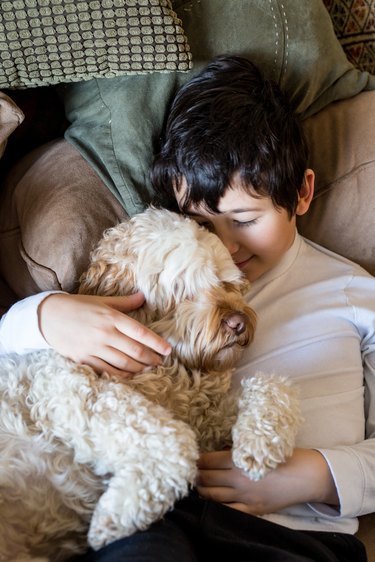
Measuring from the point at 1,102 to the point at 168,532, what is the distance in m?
1.16

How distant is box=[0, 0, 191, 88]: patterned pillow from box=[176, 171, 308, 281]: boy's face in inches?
15.4

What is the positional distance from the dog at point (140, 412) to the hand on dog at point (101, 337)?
31mm

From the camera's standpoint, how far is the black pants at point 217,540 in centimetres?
122

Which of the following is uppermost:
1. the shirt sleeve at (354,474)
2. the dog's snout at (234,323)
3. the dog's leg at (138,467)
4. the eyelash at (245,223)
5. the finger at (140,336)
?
A: the eyelash at (245,223)

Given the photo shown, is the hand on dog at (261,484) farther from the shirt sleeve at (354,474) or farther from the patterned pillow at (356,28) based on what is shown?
→ the patterned pillow at (356,28)

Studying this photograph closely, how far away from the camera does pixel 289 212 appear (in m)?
1.83

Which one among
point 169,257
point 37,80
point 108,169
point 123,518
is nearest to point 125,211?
point 108,169

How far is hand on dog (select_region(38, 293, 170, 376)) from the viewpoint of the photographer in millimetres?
1438

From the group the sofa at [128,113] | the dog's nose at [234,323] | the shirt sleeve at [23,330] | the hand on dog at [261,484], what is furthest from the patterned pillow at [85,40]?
the hand on dog at [261,484]

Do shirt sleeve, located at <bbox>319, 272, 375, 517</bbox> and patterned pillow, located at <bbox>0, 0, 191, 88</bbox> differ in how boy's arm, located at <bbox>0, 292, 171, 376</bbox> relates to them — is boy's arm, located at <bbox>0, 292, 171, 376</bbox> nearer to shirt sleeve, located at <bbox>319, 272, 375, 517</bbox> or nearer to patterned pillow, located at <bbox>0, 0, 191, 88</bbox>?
shirt sleeve, located at <bbox>319, 272, 375, 517</bbox>

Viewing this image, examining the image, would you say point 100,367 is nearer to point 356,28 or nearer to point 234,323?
point 234,323

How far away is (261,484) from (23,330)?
27.5 inches

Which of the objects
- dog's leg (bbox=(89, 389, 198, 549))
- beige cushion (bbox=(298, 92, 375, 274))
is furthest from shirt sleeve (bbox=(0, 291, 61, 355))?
beige cushion (bbox=(298, 92, 375, 274))

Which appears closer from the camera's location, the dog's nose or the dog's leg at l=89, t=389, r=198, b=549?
the dog's leg at l=89, t=389, r=198, b=549
